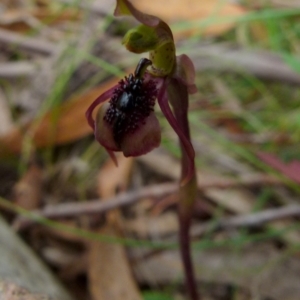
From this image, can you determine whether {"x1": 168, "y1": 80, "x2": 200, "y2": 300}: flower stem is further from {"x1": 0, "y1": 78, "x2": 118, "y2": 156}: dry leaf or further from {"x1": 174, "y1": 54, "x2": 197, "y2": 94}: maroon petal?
{"x1": 0, "y1": 78, "x2": 118, "y2": 156}: dry leaf

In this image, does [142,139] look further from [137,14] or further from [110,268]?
[110,268]

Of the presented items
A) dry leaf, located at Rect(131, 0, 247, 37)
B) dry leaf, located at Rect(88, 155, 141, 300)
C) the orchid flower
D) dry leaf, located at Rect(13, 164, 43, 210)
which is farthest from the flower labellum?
dry leaf, located at Rect(131, 0, 247, 37)

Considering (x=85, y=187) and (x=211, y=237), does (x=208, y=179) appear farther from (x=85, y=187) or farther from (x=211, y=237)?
(x=85, y=187)

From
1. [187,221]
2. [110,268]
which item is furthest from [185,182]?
[110,268]

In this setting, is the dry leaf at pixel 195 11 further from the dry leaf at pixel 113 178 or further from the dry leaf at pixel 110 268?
the dry leaf at pixel 110 268

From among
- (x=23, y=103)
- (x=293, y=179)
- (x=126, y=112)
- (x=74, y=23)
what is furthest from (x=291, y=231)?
(x=74, y=23)


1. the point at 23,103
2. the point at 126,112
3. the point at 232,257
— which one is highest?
the point at 126,112
